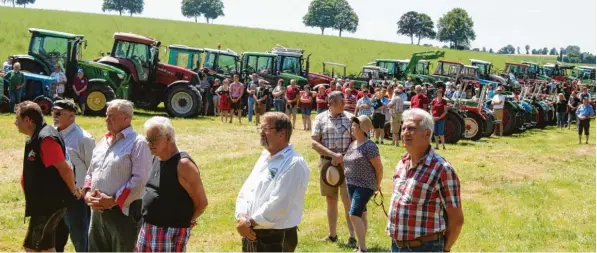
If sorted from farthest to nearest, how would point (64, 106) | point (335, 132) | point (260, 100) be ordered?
point (260, 100) < point (335, 132) < point (64, 106)

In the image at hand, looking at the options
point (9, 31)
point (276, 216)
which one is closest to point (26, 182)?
Answer: point (276, 216)

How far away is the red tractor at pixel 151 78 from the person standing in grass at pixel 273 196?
16608mm

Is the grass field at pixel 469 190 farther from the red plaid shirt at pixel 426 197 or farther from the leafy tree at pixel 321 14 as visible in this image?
the leafy tree at pixel 321 14

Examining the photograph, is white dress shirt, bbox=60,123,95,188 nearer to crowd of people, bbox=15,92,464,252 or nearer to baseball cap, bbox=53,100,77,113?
crowd of people, bbox=15,92,464,252

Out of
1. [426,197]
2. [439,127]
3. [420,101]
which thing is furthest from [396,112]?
[426,197]

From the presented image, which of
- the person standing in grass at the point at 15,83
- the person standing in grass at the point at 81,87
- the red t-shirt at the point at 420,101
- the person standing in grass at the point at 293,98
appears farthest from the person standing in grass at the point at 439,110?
the person standing in grass at the point at 15,83

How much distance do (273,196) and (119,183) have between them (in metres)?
1.27

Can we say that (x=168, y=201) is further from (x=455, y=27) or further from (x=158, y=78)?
(x=455, y=27)

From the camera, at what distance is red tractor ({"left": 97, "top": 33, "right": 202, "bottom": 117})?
68.9ft

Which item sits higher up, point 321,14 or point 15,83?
point 321,14

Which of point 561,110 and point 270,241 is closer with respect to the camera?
point 270,241

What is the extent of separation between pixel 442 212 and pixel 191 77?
1873cm

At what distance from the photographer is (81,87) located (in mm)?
19547

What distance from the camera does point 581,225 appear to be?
9.55 meters
